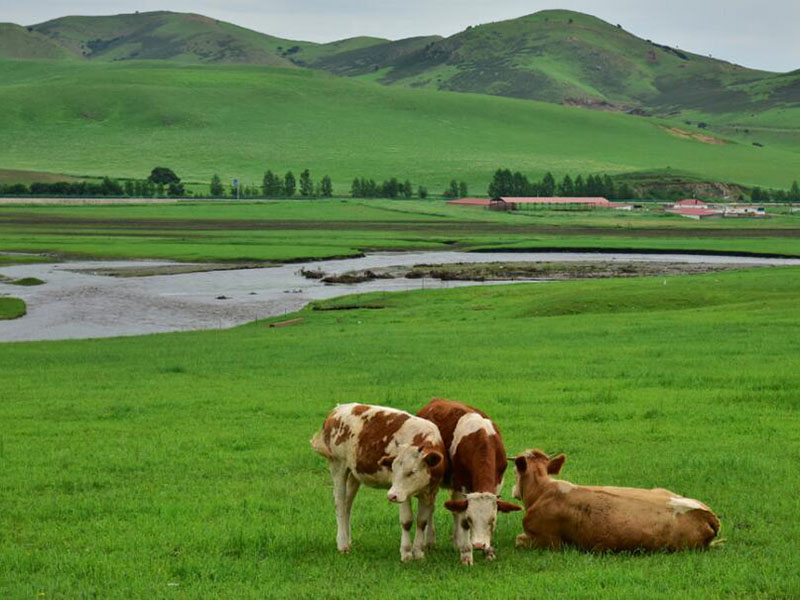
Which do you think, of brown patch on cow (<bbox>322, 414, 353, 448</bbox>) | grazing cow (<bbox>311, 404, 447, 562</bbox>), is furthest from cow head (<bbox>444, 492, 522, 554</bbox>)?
brown patch on cow (<bbox>322, 414, 353, 448</bbox>)

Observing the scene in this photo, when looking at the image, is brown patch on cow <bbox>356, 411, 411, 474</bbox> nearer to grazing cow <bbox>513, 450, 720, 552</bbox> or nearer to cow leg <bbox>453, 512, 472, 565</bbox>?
cow leg <bbox>453, 512, 472, 565</bbox>

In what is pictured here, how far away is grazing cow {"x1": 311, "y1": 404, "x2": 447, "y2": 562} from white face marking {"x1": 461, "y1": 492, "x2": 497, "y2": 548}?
21.0 inches

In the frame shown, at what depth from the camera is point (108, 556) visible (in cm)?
1247

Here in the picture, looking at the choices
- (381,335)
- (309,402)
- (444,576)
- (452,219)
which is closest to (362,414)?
(444,576)

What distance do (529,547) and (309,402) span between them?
1148 cm

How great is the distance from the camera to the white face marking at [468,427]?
1230cm

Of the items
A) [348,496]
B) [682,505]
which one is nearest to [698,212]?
[682,505]

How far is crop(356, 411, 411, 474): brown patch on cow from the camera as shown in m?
12.3

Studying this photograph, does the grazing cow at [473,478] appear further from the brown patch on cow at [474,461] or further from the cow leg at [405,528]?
the cow leg at [405,528]

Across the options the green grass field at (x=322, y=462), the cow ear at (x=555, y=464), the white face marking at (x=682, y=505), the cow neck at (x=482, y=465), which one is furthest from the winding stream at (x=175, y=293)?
the white face marking at (x=682, y=505)

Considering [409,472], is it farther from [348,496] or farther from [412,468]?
[348,496]

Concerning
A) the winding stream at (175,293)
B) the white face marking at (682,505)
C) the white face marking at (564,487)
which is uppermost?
the white face marking at (564,487)

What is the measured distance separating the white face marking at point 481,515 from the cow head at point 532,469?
1.63 m

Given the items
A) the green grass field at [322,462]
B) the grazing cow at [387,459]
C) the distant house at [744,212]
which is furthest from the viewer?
the distant house at [744,212]
